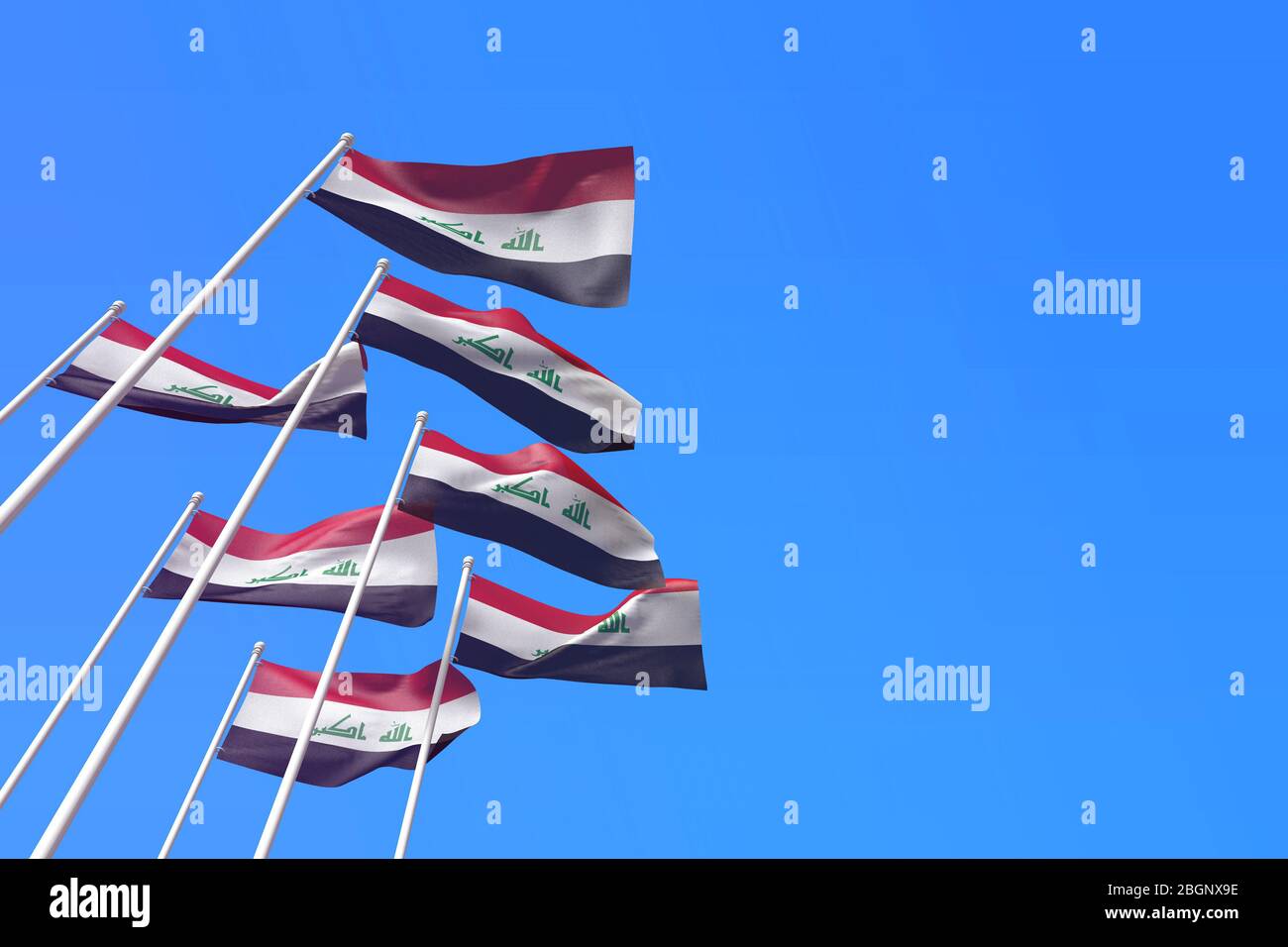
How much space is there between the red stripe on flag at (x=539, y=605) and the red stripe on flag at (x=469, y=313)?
16.8 ft

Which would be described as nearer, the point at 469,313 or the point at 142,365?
the point at 142,365

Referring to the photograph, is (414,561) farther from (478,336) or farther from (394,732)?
(478,336)

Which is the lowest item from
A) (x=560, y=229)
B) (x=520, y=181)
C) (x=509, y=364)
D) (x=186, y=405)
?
(x=186, y=405)

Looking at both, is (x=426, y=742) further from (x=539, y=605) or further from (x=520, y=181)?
(x=520, y=181)

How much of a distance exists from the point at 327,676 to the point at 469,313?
5.10 m

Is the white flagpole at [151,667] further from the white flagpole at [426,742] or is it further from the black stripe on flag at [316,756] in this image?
the black stripe on flag at [316,756]

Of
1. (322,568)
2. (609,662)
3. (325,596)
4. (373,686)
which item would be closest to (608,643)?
(609,662)

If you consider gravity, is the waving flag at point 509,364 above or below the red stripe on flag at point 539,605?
above

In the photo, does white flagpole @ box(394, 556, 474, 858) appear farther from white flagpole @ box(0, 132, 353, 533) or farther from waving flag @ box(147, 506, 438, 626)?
white flagpole @ box(0, 132, 353, 533)

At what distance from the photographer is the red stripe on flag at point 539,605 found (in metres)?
20.1

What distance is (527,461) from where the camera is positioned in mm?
18000

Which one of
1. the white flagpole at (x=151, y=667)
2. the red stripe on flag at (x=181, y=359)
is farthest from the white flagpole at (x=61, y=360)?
the white flagpole at (x=151, y=667)
